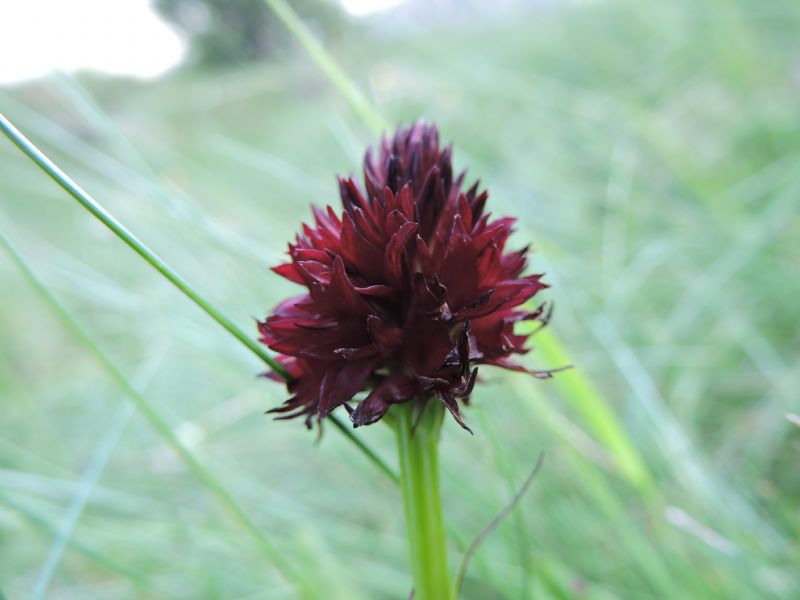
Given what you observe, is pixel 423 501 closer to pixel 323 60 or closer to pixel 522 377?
pixel 522 377

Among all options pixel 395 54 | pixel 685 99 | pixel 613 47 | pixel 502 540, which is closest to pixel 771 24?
pixel 685 99

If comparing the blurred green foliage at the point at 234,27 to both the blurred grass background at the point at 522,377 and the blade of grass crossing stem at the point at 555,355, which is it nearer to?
the blurred grass background at the point at 522,377

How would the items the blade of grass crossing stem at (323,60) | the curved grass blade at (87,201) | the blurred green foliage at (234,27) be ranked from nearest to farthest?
1. the curved grass blade at (87,201)
2. the blade of grass crossing stem at (323,60)
3. the blurred green foliage at (234,27)

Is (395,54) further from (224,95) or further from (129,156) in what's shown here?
(129,156)

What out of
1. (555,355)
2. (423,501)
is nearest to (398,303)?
(423,501)

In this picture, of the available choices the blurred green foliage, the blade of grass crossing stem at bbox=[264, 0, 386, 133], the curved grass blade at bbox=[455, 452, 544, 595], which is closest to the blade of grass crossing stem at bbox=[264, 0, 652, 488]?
the blade of grass crossing stem at bbox=[264, 0, 386, 133]

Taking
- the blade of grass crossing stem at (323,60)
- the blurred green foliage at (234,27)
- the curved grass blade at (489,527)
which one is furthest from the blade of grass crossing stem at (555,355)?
the blurred green foliage at (234,27)
